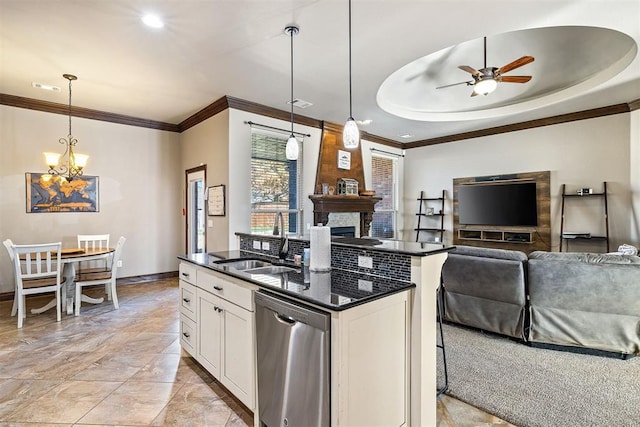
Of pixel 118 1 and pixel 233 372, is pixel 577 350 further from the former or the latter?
pixel 118 1

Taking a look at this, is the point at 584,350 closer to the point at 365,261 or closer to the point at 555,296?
the point at 555,296

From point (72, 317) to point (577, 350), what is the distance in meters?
5.64

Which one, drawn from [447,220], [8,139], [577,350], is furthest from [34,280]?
[447,220]

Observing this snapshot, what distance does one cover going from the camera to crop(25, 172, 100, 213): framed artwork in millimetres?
4816

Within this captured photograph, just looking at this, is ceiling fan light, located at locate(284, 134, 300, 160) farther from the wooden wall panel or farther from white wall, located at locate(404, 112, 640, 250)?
white wall, located at locate(404, 112, 640, 250)

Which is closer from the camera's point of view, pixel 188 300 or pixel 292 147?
pixel 188 300

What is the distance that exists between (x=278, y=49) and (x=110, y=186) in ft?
13.3

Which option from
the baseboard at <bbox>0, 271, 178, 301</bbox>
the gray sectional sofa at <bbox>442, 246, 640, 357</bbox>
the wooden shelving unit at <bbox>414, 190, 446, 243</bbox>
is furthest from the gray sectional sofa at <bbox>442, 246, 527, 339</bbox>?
the baseboard at <bbox>0, 271, 178, 301</bbox>

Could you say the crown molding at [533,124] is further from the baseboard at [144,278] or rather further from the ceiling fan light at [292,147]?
the baseboard at [144,278]

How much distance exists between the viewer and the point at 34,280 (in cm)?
394

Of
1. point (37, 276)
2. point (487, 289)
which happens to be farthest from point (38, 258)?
point (487, 289)

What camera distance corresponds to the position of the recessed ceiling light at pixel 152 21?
268cm

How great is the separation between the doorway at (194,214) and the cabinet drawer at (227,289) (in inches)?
135

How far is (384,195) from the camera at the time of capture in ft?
Answer: 24.3
